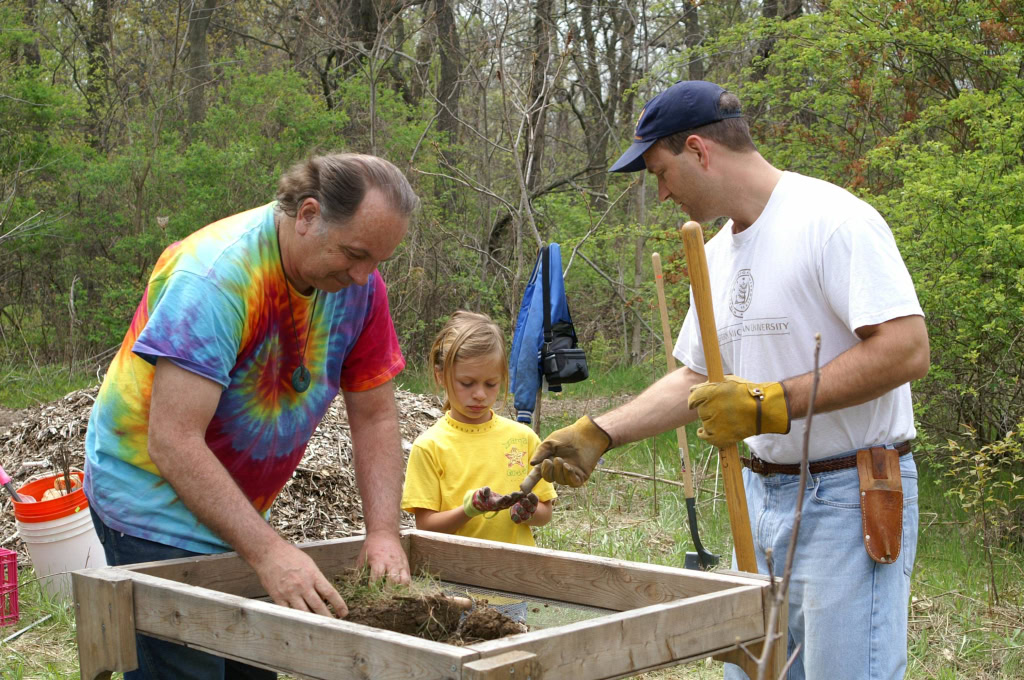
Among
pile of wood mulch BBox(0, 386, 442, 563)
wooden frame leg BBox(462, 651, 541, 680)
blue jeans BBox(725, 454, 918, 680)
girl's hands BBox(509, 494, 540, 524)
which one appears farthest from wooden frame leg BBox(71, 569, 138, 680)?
pile of wood mulch BBox(0, 386, 442, 563)

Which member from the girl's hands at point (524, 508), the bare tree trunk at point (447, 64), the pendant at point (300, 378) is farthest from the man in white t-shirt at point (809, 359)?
the bare tree trunk at point (447, 64)

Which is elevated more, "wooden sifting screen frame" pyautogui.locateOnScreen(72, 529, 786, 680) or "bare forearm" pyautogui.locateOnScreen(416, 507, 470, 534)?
"wooden sifting screen frame" pyautogui.locateOnScreen(72, 529, 786, 680)

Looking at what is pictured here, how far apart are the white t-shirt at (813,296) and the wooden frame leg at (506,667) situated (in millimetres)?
957

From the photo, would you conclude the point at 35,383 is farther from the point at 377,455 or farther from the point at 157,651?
the point at 157,651

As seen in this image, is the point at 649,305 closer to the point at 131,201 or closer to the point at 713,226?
the point at 713,226

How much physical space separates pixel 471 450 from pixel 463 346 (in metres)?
0.39

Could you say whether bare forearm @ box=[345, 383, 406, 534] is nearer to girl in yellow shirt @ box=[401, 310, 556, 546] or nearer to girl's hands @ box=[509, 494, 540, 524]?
girl's hands @ box=[509, 494, 540, 524]

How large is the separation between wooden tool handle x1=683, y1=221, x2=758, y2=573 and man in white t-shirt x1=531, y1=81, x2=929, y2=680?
0.22 feet

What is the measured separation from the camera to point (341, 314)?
2.65 m

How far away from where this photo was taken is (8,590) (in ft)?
15.5

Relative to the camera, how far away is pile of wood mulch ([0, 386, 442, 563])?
232 inches

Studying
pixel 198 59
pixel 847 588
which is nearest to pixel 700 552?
pixel 847 588

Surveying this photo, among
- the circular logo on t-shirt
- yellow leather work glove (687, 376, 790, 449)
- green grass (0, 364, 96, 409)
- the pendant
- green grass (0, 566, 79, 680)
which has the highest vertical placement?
the circular logo on t-shirt

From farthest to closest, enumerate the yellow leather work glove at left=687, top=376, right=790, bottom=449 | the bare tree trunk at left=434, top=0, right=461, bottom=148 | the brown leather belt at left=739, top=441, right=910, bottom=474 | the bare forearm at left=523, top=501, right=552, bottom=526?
the bare tree trunk at left=434, top=0, right=461, bottom=148
the bare forearm at left=523, top=501, right=552, bottom=526
the brown leather belt at left=739, top=441, right=910, bottom=474
the yellow leather work glove at left=687, top=376, right=790, bottom=449
